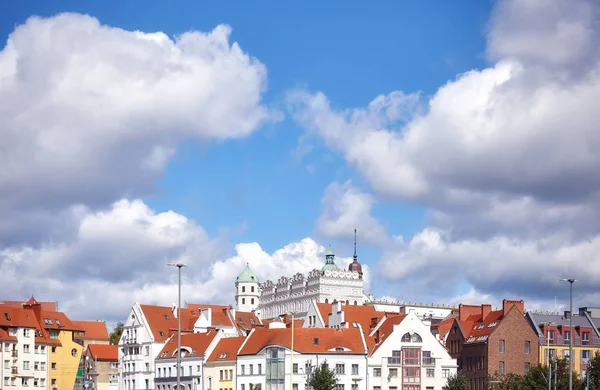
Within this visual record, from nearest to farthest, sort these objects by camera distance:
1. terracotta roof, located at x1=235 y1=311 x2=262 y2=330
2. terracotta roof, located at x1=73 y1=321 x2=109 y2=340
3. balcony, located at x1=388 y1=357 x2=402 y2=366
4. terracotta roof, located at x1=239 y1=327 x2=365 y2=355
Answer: terracotta roof, located at x1=239 y1=327 x2=365 y2=355
balcony, located at x1=388 y1=357 x2=402 y2=366
terracotta roof, located at x1=235 y1=311 x2=262 y2=330
terracotta roof, located at x1=73 y1=321 x2=109 y2=340

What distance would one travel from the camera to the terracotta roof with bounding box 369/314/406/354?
5202 inches

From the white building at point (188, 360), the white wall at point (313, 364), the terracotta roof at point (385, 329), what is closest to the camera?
the white wall at point (313, 364)

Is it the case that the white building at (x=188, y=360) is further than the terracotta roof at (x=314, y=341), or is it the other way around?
the white building at (x=188, y=360)

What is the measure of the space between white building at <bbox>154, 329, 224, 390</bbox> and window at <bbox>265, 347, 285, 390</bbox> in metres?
13.3

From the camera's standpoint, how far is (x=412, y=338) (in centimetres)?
13262

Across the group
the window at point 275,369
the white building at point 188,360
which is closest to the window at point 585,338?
the window at point 275,369

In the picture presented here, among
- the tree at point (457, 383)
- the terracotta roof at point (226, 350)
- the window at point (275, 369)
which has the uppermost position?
the terracotta roof at point (226, 350)

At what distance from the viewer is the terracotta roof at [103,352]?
540 feet

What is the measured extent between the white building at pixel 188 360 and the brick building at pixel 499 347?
3262 centimetres

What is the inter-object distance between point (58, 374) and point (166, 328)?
1630 cm

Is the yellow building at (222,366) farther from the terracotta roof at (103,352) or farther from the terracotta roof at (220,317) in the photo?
the terracotta roof at (103,352)

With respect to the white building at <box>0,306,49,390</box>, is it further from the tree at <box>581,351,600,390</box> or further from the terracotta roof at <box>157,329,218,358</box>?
the tree at <box>581,351,600,390</box>

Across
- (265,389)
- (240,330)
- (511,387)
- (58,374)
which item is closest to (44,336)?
(58,374)

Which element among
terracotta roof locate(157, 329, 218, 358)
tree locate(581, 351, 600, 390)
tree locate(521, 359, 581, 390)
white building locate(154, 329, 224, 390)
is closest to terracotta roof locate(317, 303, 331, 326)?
white building locate(154, 329, 224, 390)
